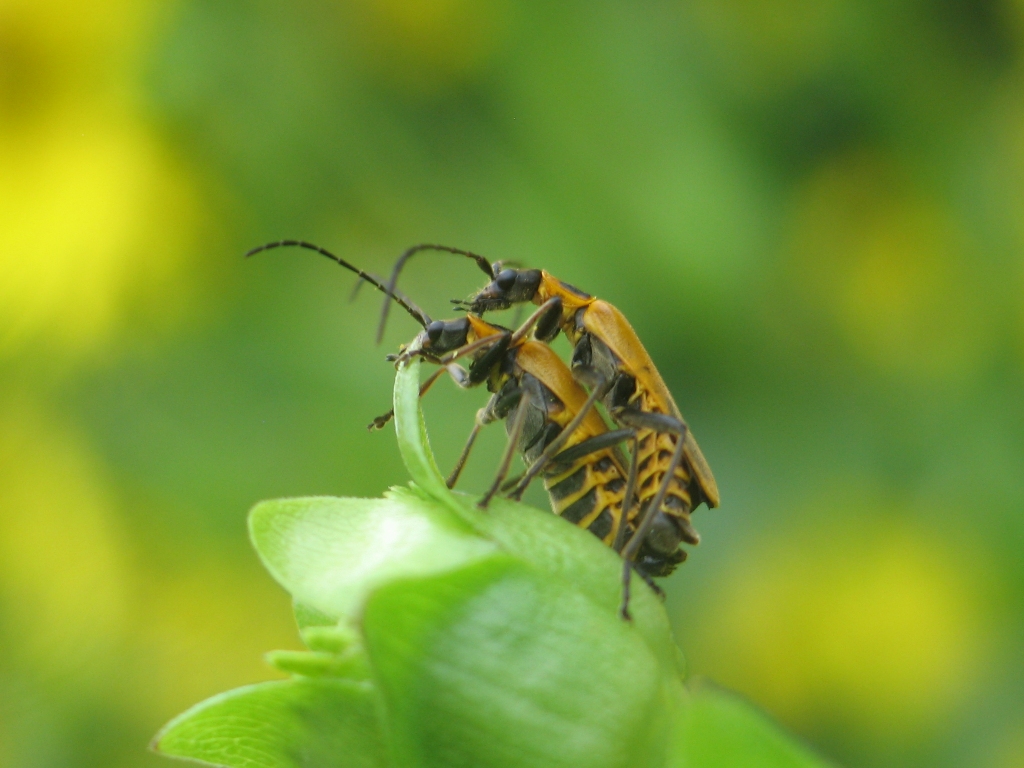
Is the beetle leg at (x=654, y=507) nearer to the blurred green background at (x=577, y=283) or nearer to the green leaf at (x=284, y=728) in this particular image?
the green leaf at (x=284, y=728)

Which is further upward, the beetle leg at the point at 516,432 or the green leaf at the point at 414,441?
the green leaf at the point at 414,441

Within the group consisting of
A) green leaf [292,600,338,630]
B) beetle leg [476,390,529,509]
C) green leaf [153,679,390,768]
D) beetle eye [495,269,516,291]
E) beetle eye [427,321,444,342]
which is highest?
beetle eye [495,269,516,291]

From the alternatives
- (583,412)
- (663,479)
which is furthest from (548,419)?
(663,479)

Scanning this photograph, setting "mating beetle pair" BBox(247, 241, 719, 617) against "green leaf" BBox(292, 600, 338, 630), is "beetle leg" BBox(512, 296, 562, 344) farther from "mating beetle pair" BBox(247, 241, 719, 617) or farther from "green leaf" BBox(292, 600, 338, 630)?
"green leaf" BBox(292, 600, 338, 630)

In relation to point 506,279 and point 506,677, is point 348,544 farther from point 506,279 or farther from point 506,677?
point 506,279

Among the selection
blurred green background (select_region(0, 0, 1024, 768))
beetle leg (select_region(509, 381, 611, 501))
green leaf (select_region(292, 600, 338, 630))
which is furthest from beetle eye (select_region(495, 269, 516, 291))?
green leaf (select_region(292, 600, 338, 630))

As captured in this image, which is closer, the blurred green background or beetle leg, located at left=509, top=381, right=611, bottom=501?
beetle leg, located at left=509, top=381, right=611, bottom=501

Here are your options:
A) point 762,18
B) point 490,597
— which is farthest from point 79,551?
point 762,18

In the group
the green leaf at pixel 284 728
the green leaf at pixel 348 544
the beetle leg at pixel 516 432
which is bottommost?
the green leaf at pixel 284 728

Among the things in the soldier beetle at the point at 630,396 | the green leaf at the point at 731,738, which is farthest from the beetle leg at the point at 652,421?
the green leaf at the point at 731,738
